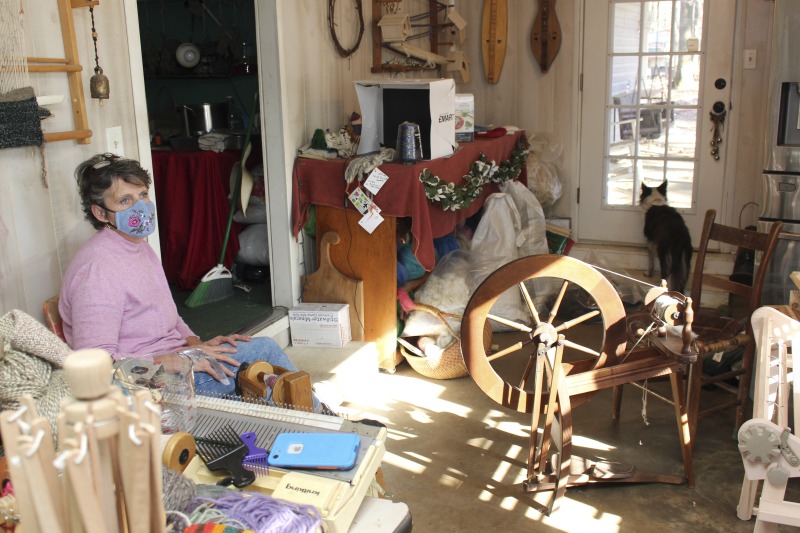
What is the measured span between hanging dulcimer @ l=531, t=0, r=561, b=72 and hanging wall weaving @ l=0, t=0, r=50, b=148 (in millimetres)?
3972

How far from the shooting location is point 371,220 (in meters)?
3.88

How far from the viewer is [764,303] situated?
14.0 feet

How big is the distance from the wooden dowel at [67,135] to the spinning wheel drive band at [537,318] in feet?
4.88

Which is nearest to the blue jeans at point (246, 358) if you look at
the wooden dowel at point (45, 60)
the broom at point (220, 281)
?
the wooden dowel at point (45, 60)

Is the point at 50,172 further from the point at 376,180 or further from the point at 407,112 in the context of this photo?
the point at 407,112

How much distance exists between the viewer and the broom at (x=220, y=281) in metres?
4.15

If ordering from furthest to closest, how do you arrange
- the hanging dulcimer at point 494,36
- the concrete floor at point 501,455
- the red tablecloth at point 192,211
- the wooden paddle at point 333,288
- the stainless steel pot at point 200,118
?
the hanging dulcimer at point 494,36, the stainless steel pot at point 200,118, the red tablecloth at point 192,211, the wooden paddle at point 333,288, the concrete floor at point 501,455

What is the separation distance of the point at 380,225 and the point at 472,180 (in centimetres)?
69

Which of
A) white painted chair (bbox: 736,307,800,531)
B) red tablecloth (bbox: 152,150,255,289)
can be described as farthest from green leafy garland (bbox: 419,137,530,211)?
white painted chair (bbox: 736,307,800,531)

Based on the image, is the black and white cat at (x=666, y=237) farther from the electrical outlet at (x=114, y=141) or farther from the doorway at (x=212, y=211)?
the electrical outlet at (x=114, y=141)

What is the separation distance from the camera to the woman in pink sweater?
2408mm

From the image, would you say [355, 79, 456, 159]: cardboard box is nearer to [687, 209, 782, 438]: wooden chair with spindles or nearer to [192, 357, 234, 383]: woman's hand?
[687, 209, 782, 438]: wooden chair with spindles

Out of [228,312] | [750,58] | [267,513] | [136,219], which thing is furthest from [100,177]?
[750,58]

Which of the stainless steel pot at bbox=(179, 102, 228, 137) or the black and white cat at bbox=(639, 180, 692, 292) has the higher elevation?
the stainless steel pot at bbox=(179, 102, 228, 137)
